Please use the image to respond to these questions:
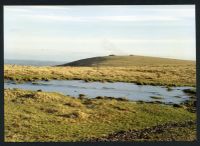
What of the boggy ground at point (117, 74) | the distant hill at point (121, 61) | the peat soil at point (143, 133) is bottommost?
the peat soil at point (143, 133)

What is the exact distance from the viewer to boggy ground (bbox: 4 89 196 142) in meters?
13.1

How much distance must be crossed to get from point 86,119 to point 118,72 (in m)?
4.53

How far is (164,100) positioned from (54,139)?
19.6ft

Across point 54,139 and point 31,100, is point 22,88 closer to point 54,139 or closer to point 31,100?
point 31,100

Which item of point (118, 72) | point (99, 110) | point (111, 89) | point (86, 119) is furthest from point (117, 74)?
point (86, 119)

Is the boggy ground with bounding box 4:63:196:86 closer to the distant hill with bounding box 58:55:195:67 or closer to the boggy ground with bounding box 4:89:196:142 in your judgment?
the distant hill with bounding box 58:55:195:67

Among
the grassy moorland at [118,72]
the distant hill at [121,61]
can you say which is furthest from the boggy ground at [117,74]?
the distant hill at [121,61]

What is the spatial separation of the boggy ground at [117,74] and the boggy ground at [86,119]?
1.80 meters

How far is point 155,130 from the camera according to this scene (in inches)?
536

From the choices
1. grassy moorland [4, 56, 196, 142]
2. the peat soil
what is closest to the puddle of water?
grassy moorland [4, 56, 196, 142]

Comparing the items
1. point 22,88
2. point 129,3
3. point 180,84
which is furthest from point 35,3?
point 180,84

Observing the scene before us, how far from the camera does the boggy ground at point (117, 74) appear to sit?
1798 cm

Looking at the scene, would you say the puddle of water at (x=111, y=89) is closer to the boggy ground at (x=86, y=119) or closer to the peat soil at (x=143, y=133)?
the boggy ground at (x=86, y=119)

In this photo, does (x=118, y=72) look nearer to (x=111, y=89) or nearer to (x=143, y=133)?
(x=111, y=89)
